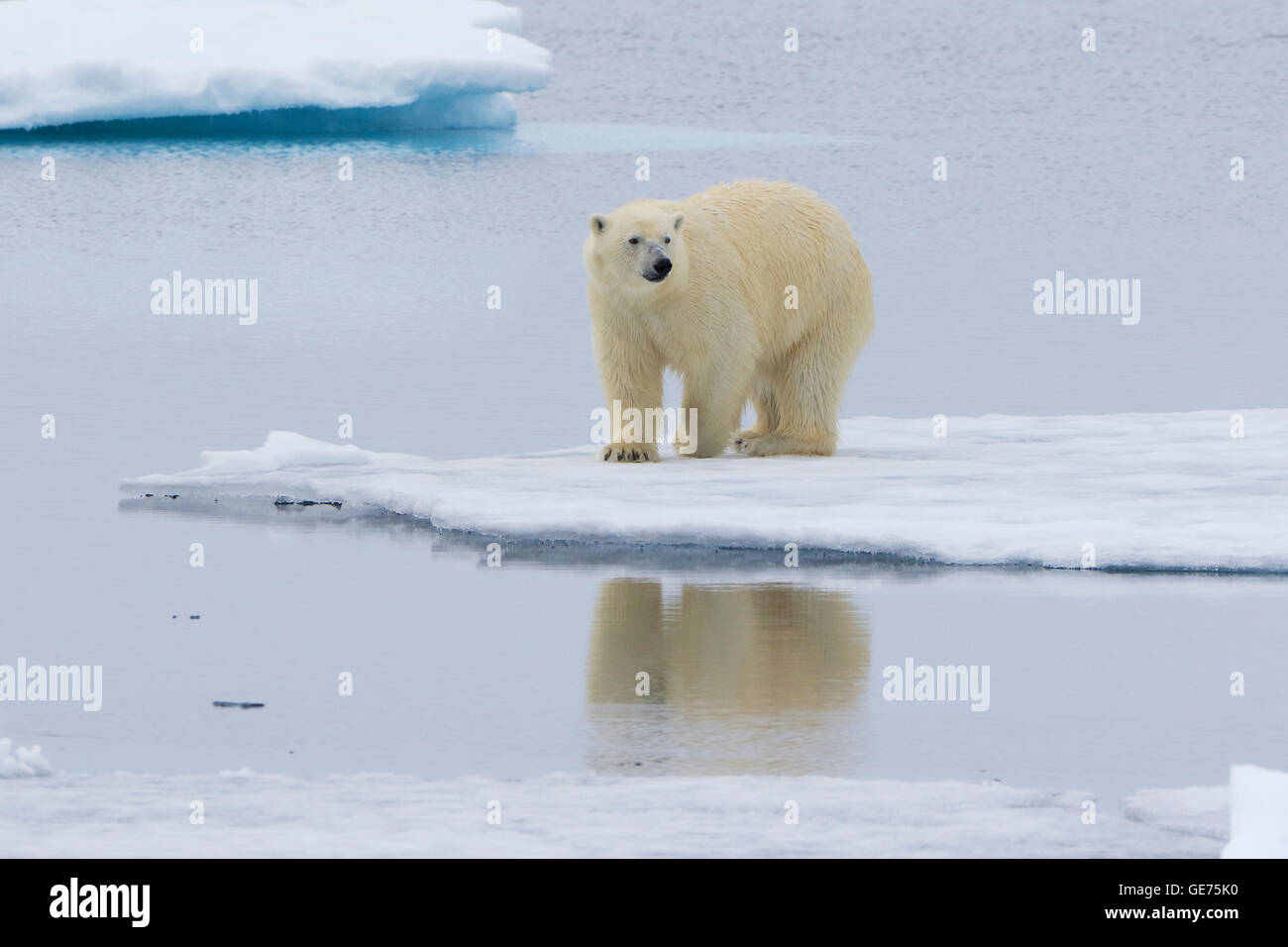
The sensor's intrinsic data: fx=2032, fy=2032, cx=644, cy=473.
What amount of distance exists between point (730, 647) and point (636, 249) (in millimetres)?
2965

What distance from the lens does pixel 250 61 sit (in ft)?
81.7

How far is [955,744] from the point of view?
4602mm

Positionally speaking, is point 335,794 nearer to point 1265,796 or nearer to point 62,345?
point 1265,796

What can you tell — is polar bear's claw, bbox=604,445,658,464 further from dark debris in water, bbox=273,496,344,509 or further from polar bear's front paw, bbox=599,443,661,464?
dark debris in water, bbox=273,496,344,509

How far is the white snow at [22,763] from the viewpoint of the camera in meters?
4.29

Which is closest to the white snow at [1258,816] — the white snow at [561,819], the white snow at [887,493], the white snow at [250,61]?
the white snow at [561,819]

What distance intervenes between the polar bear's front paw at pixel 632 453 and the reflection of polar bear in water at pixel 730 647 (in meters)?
2.11

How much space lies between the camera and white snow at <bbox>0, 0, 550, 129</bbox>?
78.5 ft

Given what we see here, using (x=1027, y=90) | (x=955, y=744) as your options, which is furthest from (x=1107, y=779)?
(x=1027, y=90)

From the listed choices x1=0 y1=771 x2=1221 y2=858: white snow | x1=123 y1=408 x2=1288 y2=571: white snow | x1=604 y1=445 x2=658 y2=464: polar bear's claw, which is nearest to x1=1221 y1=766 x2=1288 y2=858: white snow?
x1=0 y1=771 x2=1221 y2=858: white snow
